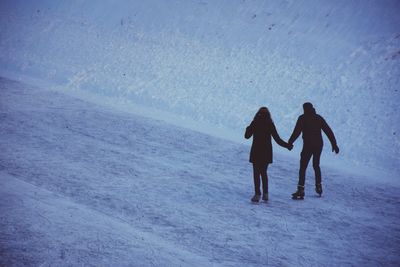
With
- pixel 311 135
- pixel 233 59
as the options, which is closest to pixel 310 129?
pixel 311 135

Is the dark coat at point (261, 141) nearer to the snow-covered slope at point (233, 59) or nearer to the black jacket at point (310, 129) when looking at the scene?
the black jacket at point (310, 129)

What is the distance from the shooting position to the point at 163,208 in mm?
5527

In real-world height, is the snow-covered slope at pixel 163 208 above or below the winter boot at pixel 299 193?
below

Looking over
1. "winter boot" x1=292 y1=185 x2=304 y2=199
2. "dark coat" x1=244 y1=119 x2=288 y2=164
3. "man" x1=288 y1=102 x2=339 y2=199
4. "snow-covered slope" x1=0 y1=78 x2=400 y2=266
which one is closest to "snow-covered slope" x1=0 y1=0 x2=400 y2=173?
"snow-covered slope" x1=0 y1=78 x2=400 y2=266

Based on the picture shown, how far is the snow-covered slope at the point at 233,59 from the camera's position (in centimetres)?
1341

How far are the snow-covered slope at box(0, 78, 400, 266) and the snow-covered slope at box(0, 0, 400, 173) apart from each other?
4134 mm

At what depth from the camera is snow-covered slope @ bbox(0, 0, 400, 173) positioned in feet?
44.0

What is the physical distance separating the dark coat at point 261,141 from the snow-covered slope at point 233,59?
5.33m

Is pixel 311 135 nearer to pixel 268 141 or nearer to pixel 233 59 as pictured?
Result: pixel 268 141

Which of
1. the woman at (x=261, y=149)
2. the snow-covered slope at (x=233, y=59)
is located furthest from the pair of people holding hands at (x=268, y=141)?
the snow-covered slope at (x=233, y=59)

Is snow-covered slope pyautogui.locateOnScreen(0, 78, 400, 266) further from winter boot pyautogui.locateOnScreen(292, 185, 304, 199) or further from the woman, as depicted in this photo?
the woman

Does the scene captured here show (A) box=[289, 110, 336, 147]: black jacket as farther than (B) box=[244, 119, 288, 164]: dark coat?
Yes

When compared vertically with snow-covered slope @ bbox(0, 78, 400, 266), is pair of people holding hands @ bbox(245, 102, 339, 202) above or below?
above

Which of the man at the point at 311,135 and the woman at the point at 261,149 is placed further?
the man at the point at 311,135
